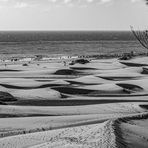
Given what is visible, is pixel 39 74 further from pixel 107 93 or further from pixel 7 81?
pixel 107 93

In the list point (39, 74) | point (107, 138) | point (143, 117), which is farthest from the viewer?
point (39, 74)

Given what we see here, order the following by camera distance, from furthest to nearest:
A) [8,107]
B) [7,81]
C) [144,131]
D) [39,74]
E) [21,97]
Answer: [39,74], [7,81], [21,97], [8,107], [144,131]

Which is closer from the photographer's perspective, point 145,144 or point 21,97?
point 145,144

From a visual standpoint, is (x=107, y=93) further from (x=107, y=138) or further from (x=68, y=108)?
(x=107, y=138)

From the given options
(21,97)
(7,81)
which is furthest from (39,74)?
(21,97)

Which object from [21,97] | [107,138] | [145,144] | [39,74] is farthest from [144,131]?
[39,74]

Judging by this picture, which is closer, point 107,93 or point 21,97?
point 21,97
